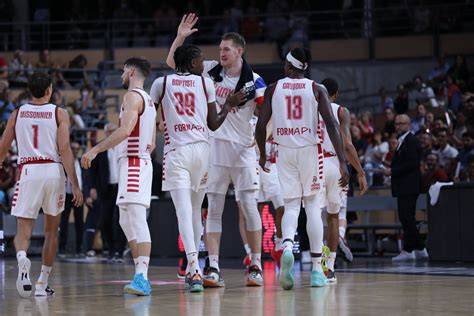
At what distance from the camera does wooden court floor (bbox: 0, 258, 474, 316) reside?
883cm

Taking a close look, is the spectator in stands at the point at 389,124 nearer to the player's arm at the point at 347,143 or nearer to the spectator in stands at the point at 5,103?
the spectator in stands at the point at 5,103

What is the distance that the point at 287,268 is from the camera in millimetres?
10570

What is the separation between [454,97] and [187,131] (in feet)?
44.7

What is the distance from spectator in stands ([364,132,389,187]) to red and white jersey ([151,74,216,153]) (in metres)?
10.2

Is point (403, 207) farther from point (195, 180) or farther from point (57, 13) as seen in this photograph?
point (57, 13)

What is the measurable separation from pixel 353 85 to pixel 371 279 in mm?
15187

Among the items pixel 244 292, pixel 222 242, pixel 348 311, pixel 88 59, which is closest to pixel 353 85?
pixel 88 59

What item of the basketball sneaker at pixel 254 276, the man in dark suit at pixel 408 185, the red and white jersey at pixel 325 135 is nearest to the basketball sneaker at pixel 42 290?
the basketball sneaker at pixel 254 276

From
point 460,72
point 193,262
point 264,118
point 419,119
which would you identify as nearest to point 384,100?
point 460,72

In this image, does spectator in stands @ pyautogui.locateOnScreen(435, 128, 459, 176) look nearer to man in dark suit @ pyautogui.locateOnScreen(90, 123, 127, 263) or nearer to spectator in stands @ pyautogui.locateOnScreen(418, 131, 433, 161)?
spectator in stands @ pyautogui.locateOnScreen(418, 131, 433, 161)

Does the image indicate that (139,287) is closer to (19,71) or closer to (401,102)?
(401,102)

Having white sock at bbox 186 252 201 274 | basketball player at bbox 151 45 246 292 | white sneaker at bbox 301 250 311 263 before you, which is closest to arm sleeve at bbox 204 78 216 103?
basketball player at bbox 151 45 246 292

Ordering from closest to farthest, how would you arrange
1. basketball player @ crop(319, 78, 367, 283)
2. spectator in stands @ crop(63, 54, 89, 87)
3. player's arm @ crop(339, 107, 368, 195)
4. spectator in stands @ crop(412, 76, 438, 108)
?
basketball player @ crop(319, 78, 367, 283)
player's arm @ crop(339, 107, 368, 195)
spectator in stands @ crop(412, 76, 438, 108)
spectator in stands @ crop(63, 54, 89, 87)

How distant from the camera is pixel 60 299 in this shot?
33.7 feet
